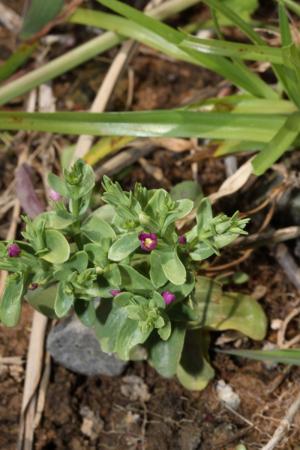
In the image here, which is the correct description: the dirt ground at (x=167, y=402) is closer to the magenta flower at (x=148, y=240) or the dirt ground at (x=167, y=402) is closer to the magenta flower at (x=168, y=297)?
the magenta flower at (x=168, y=297)

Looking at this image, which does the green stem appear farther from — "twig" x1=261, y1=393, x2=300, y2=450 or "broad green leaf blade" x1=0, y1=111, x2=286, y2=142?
"twig" x1=261, y1=393, x2=300, y2=450

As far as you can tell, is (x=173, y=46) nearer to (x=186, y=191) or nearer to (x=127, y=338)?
(x=186, y=191)

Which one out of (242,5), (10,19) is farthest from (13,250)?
(10,19)

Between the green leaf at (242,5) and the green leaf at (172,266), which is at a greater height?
the green leaf at (242,5)

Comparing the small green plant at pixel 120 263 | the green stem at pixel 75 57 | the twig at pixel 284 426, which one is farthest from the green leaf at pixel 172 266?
the green stem at pixel 75 57

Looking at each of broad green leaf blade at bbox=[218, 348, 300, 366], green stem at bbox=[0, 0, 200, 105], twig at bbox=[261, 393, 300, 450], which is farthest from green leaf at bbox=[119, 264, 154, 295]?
green stem at bbox=[0, 0, 200, 105]

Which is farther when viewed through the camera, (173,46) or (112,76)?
(112,76)

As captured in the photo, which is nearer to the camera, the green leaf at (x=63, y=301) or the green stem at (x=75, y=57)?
the green leaf at (x=63, y=301)
